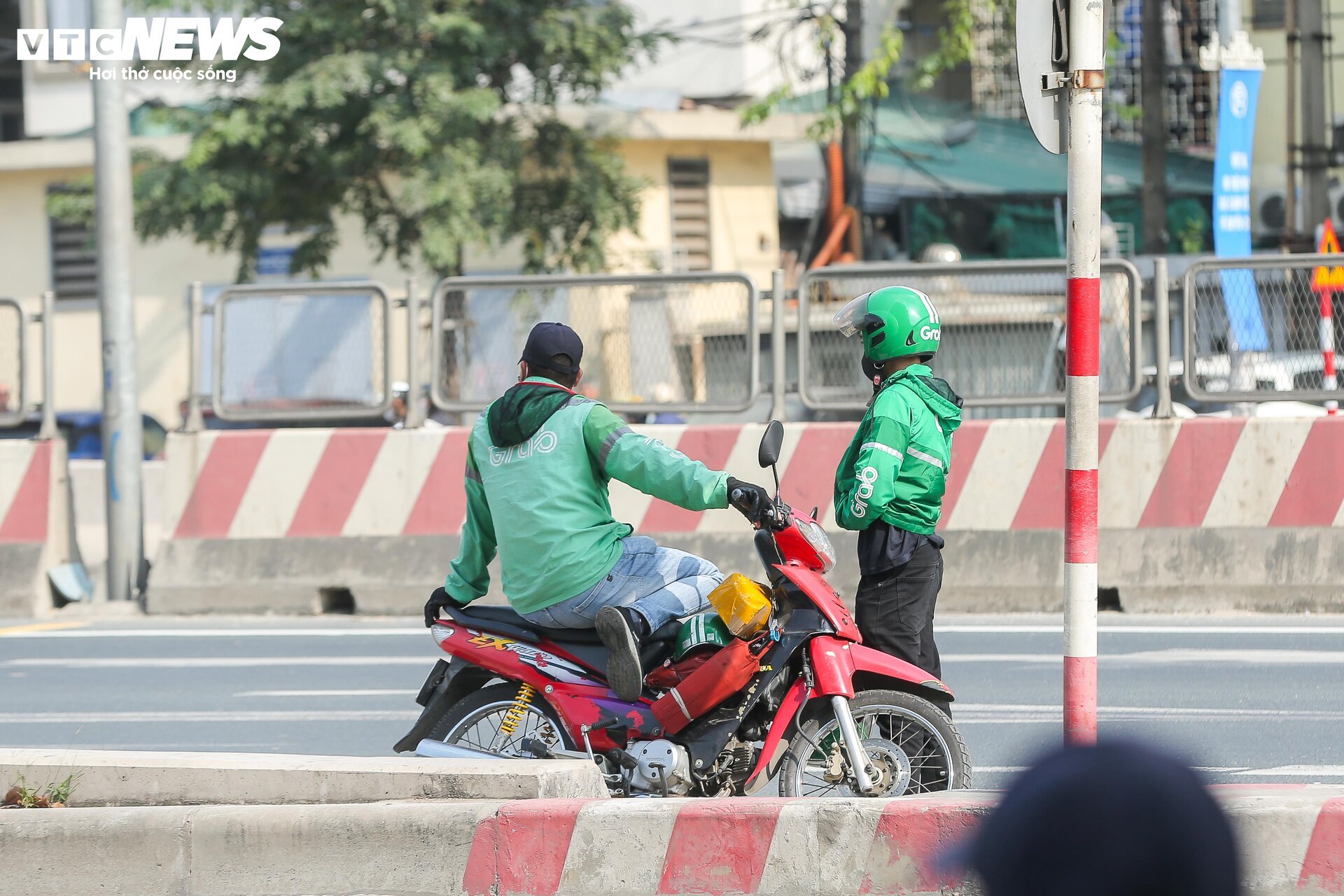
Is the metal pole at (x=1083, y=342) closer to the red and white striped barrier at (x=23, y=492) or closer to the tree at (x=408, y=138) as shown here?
the red and white striped barrier at (x=23, y=492)

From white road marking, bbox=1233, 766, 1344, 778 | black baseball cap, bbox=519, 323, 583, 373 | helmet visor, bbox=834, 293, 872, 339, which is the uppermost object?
helmet visor, bbox=834, 293, 872, 339

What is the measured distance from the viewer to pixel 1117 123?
27047mm

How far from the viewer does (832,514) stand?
30.8 feet

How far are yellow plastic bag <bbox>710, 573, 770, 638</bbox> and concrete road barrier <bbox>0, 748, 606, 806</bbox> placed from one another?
24.1 inches

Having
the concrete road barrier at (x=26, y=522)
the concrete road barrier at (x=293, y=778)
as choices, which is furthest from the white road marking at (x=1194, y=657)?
the concrete road barrier at (x=26, y=522)

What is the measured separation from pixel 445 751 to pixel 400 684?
282cm

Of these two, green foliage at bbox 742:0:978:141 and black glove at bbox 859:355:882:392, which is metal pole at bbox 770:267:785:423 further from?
green foliage at bbox 742:0:978:141

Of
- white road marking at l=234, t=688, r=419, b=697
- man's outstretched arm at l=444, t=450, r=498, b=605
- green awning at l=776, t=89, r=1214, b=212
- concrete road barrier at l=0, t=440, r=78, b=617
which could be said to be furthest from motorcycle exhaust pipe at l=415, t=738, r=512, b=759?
green awning at l=776, t=89, r=1214, b=212

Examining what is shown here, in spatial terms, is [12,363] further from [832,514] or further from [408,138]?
[408,138]

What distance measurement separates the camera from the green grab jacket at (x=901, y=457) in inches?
200

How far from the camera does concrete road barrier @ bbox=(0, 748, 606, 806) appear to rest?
460 centimetres

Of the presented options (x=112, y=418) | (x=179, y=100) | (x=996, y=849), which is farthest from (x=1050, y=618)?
(x=179, y=100)

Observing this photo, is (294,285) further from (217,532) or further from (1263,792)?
(1263,792)

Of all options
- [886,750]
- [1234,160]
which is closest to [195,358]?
[886,750]
